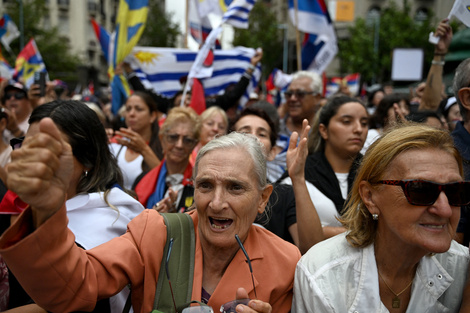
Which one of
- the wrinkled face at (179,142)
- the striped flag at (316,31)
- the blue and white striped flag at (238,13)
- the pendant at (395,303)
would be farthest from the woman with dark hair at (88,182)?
the striped flag at (316,31)

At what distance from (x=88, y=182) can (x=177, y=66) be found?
4.86m

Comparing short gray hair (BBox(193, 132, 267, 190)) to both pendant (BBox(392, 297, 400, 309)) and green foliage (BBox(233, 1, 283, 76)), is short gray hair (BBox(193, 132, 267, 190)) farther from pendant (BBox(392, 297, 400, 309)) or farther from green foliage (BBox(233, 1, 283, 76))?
green foliage (BBox(233, 1, 283, 76))

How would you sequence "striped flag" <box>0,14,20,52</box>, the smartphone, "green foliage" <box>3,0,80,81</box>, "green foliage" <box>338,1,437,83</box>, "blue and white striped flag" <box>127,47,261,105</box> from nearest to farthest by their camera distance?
"blue and white striped flag" <box>127,47,261,105</box> → the smartphone → "striped flag" <box>0,14,20,52</box> → "green foliage" <box>3,0,80,81</box> → "green foliage" <box>338,1,437,83</box>

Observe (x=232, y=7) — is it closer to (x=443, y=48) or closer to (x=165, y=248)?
(x=443, y=48)

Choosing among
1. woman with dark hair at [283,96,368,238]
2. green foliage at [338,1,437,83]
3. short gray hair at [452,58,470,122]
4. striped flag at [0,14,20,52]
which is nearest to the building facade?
green foliage at [338,1,437,83]

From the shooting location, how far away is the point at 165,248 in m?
2.19

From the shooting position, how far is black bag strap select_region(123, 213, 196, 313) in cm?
211

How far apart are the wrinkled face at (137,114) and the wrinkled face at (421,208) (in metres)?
3.95

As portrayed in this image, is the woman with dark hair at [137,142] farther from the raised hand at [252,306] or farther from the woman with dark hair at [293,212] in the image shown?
the raised hand at [252,306]

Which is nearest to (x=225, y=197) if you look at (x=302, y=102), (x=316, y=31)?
(x=302, y=102)

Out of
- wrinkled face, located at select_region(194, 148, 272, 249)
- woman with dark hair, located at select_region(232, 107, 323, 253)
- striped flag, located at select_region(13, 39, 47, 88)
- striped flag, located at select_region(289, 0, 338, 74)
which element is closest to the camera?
wrinkled face, located at select_region(194, 148, 272, 249)

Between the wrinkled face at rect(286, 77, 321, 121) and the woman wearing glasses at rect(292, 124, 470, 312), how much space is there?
3.31 meters

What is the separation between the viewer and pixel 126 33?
7402mm

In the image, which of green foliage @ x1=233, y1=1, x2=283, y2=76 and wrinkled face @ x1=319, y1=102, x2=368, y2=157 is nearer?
wrinkled face @ x1=319, y1=102, x2=368, y2=157
